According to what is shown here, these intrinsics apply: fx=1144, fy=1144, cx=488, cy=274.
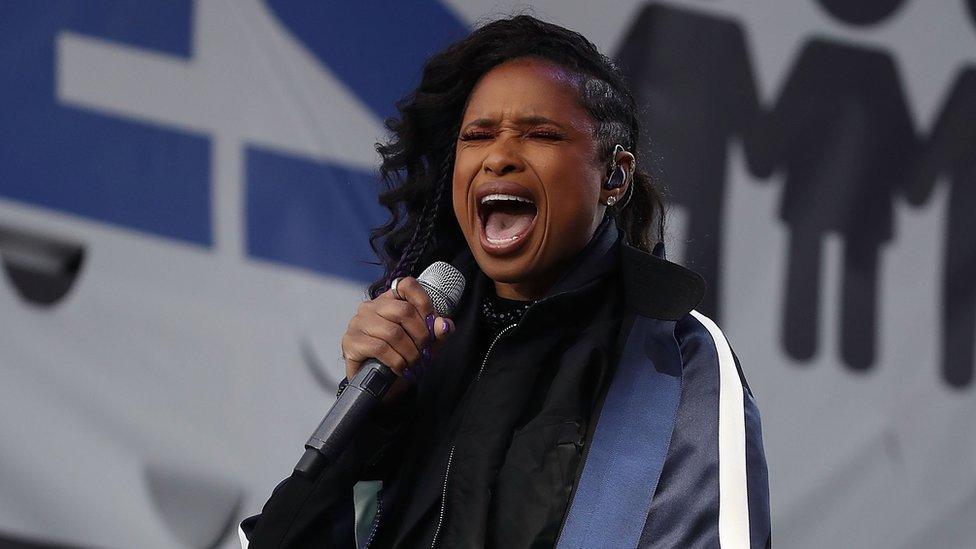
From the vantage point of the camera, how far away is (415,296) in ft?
A: 3.78

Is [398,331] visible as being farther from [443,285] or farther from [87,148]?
[87,148]

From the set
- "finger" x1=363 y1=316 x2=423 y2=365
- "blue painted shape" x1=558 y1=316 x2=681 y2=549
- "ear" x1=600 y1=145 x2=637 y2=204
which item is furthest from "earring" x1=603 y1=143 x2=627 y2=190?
"finger" x1=363 y1=316 x2=423 y2=365

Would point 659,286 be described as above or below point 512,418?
above

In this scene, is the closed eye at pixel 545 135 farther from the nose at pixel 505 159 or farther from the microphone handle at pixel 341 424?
the microphone handle at pixel 341 424

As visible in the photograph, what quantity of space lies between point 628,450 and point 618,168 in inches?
14.8

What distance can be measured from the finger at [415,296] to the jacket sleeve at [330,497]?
18cm

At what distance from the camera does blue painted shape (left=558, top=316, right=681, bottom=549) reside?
1075 millimetres

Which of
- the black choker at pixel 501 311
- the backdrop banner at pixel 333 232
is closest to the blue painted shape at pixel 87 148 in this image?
the backdrop banner at pixel 333 232

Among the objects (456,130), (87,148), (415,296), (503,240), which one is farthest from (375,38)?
(415,296)

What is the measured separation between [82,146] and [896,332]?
1.68 m

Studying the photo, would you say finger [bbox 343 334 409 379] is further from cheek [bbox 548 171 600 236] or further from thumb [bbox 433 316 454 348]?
cheek [bbox 548 171 600 236]

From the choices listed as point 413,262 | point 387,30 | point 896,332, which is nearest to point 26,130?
point 387,30

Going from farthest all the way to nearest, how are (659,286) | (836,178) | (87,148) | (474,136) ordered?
1. (836,178)
2. (87,148)
3. (474,136)
4. (659,286)

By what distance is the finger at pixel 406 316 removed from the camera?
113cm
